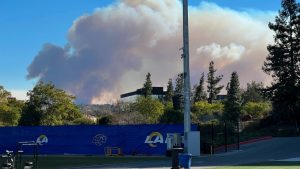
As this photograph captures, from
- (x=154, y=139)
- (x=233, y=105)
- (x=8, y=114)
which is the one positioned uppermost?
(x=233, y=105)

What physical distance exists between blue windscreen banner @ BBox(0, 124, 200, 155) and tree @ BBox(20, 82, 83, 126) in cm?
3024

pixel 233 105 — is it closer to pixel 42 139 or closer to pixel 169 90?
pixel 169 90

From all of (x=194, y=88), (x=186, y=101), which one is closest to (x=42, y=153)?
(x=186, y=101)

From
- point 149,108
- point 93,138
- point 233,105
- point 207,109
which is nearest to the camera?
point 93,138

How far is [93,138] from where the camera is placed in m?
40.9

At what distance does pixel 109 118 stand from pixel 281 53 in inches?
932

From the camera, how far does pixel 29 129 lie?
4375 centimetres

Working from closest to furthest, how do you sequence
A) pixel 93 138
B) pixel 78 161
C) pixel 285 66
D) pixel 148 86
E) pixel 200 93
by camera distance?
pixel 78 161, pixel 93 138, pixel 285 66, pixel 148 86, pixel 200 93

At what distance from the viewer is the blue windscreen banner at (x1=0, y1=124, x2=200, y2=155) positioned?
126ft

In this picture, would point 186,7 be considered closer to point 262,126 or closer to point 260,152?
point 260,152

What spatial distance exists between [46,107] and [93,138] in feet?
126

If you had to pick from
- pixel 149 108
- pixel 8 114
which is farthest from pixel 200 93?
pixel 8 114

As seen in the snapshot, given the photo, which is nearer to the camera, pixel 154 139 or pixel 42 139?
pixel 154 139

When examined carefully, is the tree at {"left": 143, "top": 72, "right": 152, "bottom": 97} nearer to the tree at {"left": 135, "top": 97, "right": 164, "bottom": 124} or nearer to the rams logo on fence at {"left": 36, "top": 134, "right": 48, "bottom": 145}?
the tree at {"left": 135, "top": 97, "right": 164, "bottom": 124}
